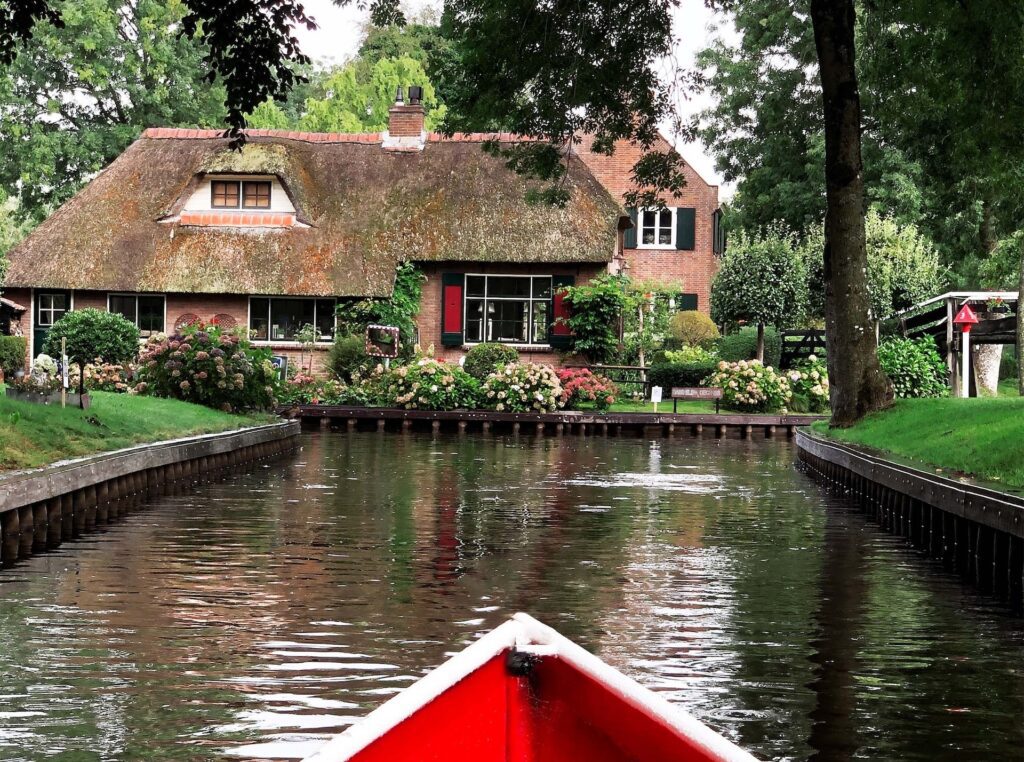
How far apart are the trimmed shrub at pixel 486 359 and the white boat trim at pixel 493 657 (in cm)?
2951

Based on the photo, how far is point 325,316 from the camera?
124 ft

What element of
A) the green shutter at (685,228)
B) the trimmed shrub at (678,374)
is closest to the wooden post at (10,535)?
the trimmed shrub at (678,374)

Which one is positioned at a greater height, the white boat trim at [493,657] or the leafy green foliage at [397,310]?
the leafy green foliage at [397,310]

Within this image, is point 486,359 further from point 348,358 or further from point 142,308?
point 142,308

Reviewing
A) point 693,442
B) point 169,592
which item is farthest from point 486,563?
point 693,442

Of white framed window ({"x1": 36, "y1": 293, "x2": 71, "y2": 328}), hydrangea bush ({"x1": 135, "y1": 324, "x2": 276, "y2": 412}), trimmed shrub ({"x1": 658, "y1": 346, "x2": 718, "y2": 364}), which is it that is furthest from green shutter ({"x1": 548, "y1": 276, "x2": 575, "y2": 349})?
hydrangea bush ({"x1": 135, "y1": 324, "x2": 276, "y2": 412})

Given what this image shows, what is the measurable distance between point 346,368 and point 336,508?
61.5 feet

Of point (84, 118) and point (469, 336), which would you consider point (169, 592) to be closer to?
point (469, 336)

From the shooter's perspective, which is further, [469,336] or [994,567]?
[469,336]

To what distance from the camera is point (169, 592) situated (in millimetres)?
9805

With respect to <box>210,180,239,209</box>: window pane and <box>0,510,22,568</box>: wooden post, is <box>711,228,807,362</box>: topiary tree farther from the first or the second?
<box>0,510,22,568</box>: wooden post

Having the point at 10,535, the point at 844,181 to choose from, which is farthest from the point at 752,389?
the point at 10,535

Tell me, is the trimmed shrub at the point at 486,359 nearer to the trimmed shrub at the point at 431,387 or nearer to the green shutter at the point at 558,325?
the green shutter at the point at 558,325

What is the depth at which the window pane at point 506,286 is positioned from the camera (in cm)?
3725
